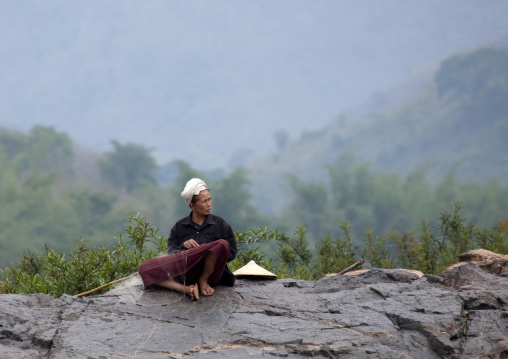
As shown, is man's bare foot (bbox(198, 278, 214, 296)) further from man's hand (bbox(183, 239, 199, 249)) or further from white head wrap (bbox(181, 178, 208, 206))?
white head wrap (bbox(181, 178, 208, 206))

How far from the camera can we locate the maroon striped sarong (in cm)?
496

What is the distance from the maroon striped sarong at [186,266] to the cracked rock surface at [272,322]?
0.12 metres

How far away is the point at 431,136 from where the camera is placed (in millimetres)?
63438

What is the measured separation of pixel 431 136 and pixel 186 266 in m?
61.0

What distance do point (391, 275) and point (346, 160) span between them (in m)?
54.5

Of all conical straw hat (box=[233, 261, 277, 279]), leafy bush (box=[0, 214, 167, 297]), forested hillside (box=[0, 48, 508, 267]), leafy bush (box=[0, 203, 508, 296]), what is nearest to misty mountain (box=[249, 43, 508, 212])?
forested hillside (box=[0, 48, 508, 267])

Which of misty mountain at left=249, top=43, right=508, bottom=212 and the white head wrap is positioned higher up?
misty mountain at left=249, top=43, right=508, bottom=212

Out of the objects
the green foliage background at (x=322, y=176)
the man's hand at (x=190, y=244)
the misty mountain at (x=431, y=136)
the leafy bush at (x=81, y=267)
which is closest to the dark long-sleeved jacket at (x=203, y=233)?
the man's hand at (x=190, y=244)

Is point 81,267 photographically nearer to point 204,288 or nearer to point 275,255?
point 204,288

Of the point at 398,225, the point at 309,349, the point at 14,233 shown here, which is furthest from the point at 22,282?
the point at 398,225

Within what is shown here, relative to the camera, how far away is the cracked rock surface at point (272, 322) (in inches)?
170

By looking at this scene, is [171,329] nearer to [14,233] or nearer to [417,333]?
[417,333]

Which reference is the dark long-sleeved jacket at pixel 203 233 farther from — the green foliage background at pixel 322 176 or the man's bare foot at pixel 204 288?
the green foliage background at pixel 322 176

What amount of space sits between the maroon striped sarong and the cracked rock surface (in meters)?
0.12
